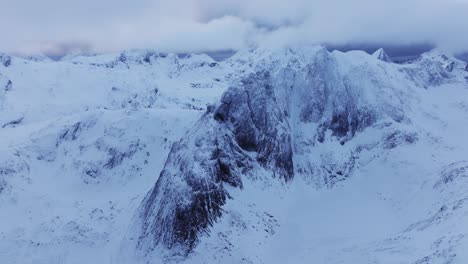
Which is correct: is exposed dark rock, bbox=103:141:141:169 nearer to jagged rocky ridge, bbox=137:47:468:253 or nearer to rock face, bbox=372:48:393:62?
jagged rocky ridge, bbox=137:47:468:253

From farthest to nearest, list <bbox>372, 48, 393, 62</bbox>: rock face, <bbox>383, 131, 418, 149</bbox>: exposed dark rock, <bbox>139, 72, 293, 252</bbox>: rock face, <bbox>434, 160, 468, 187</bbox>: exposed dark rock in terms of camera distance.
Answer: <bbox>372, 48, 393, 62</bbox>: rock face → <bbox>383, 131, 418, 149</bbox>: exposed dark rock → <bbox>434, 160, 468, 187</bbox>: exposed dark rock → <bbox>139, 72, 293, 252</bbox>: rock face

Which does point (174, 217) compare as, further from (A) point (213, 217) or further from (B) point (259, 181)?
(B) point (259, 181)

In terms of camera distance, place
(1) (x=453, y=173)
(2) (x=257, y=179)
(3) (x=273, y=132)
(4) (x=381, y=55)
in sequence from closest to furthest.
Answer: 1. (1) (x=453, y=173)
2. (2) (x=257, y=179)
3. (3) (x=273, y=132)
4. (4) (x=381, y=55)

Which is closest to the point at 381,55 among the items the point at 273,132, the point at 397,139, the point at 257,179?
the point at 397,139

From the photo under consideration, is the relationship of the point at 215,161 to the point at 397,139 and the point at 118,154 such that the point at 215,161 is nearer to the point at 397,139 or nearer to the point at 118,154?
the point at 118,154

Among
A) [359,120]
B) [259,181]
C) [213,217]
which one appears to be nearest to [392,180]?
[359,120]

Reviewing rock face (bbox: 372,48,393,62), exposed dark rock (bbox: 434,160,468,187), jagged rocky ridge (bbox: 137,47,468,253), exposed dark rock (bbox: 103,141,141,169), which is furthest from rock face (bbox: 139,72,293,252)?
rock face (bbox: 372,48,393,62)

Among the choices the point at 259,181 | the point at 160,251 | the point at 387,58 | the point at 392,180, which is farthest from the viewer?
the point at 387,58
